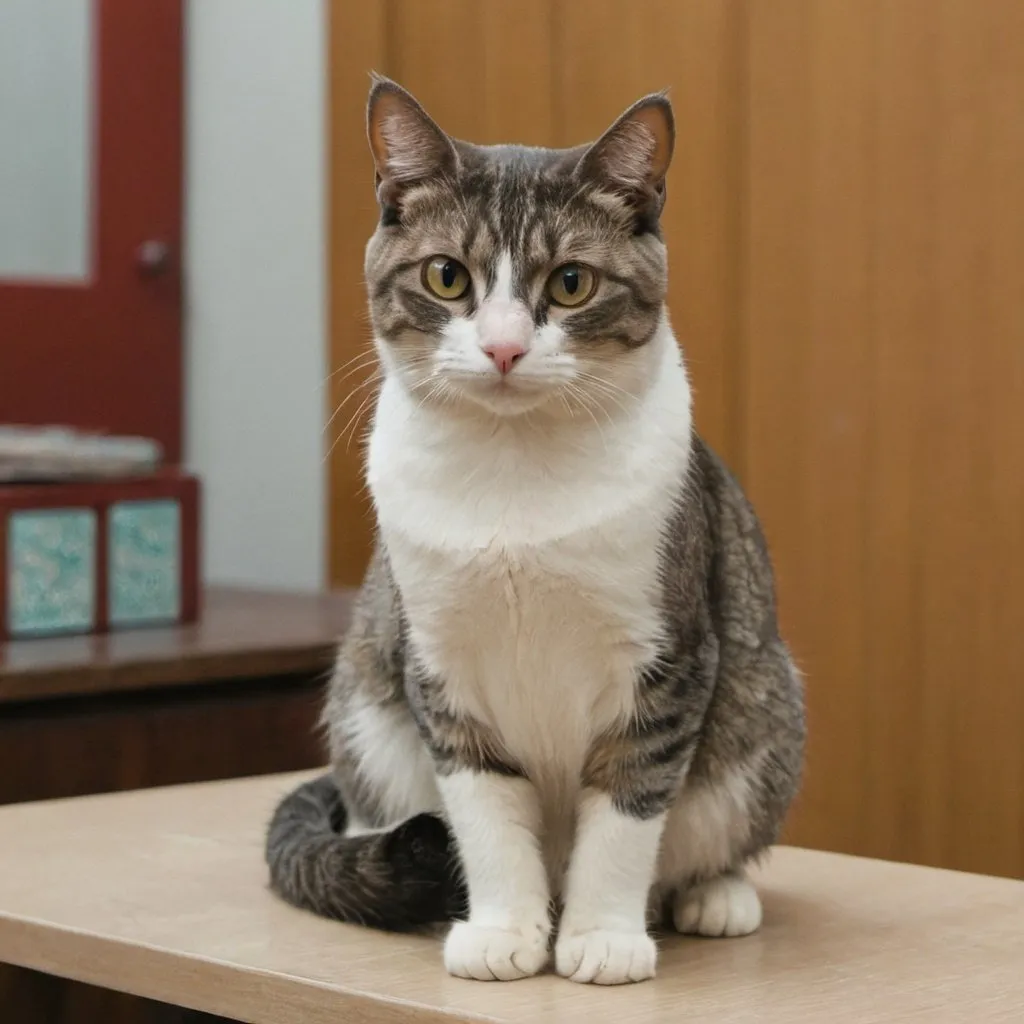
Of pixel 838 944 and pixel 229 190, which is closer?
pixel 838 944

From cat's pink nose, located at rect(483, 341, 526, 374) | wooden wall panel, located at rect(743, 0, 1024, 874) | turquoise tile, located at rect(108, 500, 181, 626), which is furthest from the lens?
turquoise tile, located at rect(108, 500, 181, 626)

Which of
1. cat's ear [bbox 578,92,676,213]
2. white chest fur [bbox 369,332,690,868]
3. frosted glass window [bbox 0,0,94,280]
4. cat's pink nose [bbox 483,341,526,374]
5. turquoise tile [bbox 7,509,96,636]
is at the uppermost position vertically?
frosted glass window [bbox 0,0,94,280]

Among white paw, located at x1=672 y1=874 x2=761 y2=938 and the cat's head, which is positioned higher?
the cat's head

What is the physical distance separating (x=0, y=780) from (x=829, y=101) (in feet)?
3.94

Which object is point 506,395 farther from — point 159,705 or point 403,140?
point 159,705

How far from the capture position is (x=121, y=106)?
2869 millimetres

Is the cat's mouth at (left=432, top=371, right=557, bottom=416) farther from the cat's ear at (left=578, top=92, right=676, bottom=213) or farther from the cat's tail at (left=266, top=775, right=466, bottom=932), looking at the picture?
the cat's tail at (left=266, top=775, right=466, bottom=932)

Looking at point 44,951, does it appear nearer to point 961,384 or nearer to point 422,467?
point 422,467

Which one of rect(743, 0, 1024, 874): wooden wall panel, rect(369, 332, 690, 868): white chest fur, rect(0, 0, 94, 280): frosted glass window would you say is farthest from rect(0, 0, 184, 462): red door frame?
rect(369, 332, 690, 868): white chest fur

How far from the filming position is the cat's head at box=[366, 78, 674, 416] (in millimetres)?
1027

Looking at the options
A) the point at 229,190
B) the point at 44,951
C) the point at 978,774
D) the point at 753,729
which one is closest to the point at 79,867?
the point at 44,951

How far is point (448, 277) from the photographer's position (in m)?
1.06

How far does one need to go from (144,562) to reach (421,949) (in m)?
1.20

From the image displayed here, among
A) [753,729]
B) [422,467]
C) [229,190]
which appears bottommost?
[753,729]
